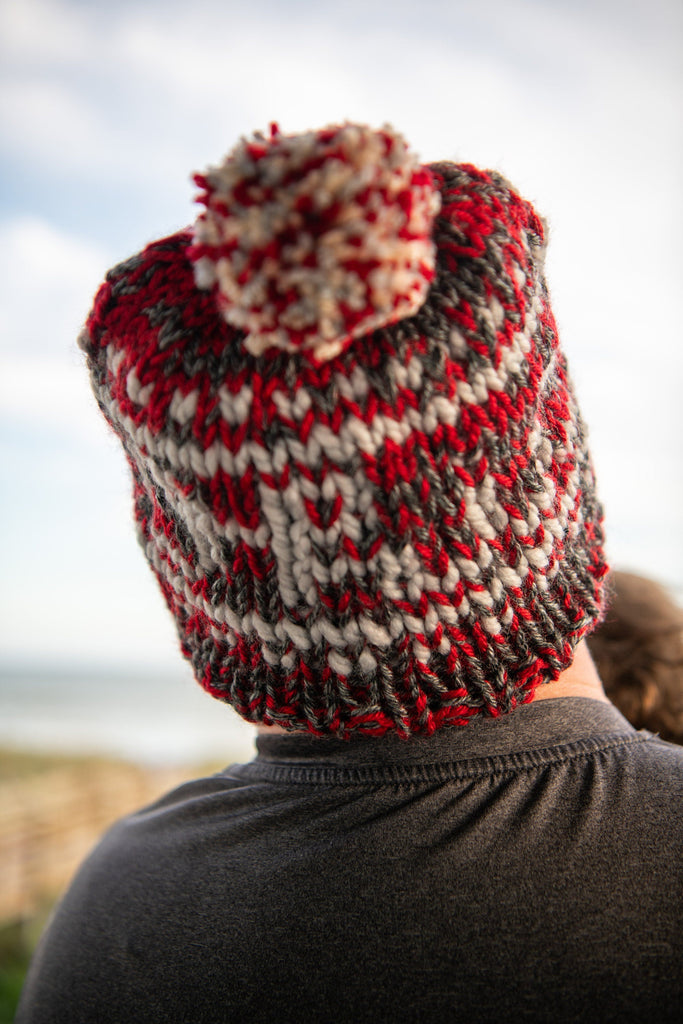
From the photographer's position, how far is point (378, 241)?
0.73 meters

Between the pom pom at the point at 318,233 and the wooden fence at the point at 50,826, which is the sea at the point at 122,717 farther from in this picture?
the pom pom at the point at 318,233

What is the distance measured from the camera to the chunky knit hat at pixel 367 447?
30.7 inches

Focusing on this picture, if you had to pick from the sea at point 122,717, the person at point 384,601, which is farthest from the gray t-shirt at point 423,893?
the sea at point 122,717

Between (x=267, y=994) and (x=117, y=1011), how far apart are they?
0.29 metres

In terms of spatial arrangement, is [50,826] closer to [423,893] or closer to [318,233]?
[423,893]

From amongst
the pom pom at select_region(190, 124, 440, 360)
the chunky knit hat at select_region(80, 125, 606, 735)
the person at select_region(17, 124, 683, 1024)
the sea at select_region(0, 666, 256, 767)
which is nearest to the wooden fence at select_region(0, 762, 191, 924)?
the person at select_region(17, 124, 683, 1024)

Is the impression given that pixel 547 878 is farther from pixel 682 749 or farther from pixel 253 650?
pixel 253 650

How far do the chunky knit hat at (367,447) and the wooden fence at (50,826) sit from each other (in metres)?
5.17

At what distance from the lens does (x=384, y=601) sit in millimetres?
930

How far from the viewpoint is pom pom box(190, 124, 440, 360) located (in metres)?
0.73

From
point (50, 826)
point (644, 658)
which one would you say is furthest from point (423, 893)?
point (50, 826)

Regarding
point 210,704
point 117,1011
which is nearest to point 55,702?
point 210,704

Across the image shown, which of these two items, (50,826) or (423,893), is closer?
(423,893)

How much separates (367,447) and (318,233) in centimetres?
26
